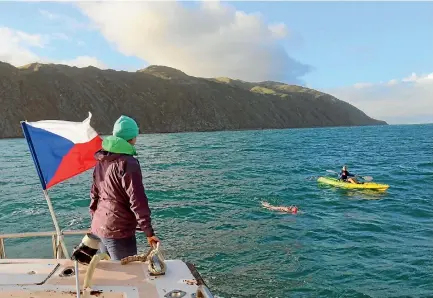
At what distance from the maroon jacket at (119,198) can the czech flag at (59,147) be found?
1445 millimetres

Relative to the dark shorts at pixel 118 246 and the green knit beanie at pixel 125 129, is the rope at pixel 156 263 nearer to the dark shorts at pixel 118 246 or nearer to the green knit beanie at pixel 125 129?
the dark shorts at pixel 118 246

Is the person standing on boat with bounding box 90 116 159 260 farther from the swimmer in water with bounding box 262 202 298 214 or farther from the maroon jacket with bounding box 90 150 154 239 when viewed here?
the swimmer in water with bounding box 262 202 298 214

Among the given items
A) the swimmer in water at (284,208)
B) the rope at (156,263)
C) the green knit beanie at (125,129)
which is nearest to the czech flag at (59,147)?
the green knit beanie at (125,129)

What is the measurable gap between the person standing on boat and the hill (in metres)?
119

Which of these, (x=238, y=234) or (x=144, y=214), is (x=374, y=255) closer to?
(x=238, y=234)

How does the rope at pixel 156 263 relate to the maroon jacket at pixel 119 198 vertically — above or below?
below

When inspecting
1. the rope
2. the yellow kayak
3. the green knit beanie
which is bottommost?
the yellow kayak

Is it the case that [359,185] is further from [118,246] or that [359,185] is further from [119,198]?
[119,198]

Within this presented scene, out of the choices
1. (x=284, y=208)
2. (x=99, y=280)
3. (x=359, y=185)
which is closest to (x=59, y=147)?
(x=99, y=280)

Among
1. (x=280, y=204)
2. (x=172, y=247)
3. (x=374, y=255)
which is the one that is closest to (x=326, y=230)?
(x=374, y=255)

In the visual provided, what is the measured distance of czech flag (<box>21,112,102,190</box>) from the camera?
6352mm

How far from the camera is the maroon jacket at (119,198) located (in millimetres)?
4754

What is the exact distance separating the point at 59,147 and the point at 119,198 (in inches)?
83.7

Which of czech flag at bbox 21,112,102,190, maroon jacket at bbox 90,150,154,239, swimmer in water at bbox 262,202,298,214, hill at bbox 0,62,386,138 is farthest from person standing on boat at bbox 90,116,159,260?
hill at bbox 0,62,386,138
